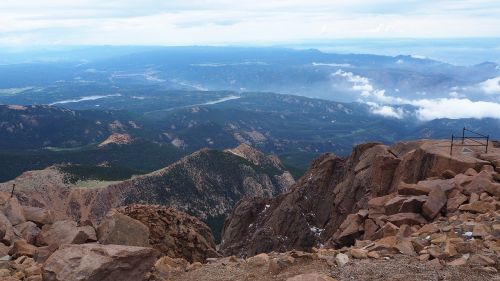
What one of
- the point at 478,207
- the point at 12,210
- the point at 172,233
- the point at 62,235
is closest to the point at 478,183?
the point at 478,207

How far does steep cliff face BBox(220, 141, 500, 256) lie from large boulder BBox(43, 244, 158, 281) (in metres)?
16.7

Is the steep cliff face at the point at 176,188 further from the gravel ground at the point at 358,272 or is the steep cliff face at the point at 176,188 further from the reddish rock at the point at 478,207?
the reddish rock at the point at 478,207

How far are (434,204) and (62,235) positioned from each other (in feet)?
65.3

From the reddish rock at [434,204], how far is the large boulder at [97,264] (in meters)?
16.1

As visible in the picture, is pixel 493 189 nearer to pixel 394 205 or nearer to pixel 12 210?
pixel 394 205

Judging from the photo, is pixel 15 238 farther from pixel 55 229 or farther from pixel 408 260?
pixel 408 260

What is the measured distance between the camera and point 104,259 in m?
17.7

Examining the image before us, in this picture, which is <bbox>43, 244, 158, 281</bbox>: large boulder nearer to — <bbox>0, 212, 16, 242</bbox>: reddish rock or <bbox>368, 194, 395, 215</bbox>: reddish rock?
<bbox>0, 212, 16, 242</bbox>: reddish rock

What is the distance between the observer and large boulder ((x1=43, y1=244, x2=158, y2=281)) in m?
17.2

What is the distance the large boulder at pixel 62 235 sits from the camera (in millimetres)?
21766

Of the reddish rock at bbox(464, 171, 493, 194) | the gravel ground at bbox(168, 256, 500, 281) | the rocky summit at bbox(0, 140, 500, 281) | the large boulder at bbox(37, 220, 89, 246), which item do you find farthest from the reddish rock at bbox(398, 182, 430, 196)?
the large boulder at bbox(37, 220, 89, 246)

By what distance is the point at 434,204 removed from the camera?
26766mm

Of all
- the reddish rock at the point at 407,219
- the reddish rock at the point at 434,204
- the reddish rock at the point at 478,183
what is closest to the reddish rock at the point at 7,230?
the reddish rock at the point at 407,219

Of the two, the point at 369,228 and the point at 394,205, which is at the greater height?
the point at 394,205
